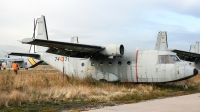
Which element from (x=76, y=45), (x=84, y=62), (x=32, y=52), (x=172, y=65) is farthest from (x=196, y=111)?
(x=32, y=52)

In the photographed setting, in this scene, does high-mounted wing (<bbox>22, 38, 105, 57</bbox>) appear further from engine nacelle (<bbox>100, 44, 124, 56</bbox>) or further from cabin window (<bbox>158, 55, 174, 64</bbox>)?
cabin window (<bbox>158, 55, 174, 64</bbox>)

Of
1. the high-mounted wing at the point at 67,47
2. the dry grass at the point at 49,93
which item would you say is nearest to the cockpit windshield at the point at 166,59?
the dry grass at the point at 49,93

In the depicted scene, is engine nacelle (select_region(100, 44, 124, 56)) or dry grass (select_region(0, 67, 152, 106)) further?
engine nacelle (select_region(100, 44, 124, 56))

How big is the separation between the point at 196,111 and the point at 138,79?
8.78 meters

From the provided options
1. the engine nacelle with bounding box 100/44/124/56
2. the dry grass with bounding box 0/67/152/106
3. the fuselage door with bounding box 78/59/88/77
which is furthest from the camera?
the fuselage door with bounding box 78/59/88/77

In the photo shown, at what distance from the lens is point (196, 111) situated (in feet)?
23.6

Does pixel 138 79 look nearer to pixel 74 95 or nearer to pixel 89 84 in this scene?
pixel 89 84

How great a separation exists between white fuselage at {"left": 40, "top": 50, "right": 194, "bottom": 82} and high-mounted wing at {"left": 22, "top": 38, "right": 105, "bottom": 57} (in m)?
0.93

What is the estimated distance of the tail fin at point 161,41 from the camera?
36.2 m

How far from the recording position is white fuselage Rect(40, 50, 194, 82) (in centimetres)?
1502

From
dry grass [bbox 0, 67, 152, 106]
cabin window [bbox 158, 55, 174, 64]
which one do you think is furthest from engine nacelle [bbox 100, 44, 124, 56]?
cabin window [bbox 158, 55, 174, 64]

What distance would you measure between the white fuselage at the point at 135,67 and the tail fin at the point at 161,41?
20.8 meters

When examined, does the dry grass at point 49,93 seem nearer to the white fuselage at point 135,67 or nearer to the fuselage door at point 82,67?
the white fuselage at point 135,67

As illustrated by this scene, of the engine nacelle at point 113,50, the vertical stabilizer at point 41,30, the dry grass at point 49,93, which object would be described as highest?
the vertical stabilizer at point 41,30
